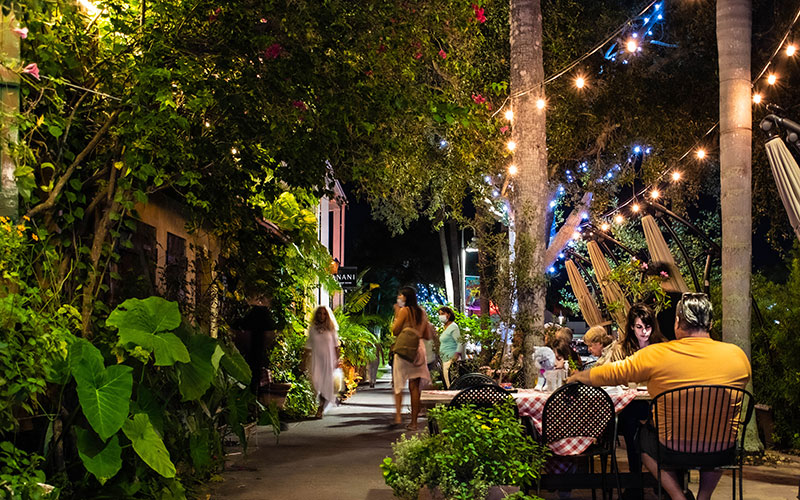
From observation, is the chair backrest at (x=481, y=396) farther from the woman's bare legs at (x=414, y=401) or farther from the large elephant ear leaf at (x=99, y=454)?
the woman's bare legs at (x=414, y=401)

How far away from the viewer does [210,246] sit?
14.9 metres

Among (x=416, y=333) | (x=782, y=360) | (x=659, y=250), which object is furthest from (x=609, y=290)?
(x=782, y=360)

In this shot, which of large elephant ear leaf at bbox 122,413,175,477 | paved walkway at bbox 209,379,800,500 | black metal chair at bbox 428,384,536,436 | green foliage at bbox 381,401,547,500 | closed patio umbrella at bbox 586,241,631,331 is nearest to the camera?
green foliage at bbox 381,401,547,500

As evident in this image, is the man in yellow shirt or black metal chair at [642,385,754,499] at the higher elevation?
the man in yellow shirt

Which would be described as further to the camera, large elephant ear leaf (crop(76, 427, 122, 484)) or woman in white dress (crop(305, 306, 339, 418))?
woman in white dress (crop(305, 306, 339, 418))

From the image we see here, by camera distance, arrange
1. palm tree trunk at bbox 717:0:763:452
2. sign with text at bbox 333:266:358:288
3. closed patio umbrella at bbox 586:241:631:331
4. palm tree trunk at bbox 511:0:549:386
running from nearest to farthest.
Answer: palm tree trunk at bbox 717:0:763:452
palm tree trunk at bbox 511:0:549:386
closed patio umbrella at bbox 586:241:631:331
sign with text at bbox 333:266:358:288

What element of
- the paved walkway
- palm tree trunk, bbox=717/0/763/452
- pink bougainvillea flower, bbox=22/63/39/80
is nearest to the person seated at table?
the paved walkway

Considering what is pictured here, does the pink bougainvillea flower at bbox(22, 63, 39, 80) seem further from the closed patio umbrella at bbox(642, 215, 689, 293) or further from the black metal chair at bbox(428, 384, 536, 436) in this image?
the closed patio umbrella at bbox(642, 215, 689, 293)

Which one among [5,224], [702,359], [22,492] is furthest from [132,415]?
[702,359]

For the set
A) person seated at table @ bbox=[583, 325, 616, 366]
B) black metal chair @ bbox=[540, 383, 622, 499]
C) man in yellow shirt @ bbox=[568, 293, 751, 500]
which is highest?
person seated at table @ bbox=[583, 325, 616, 366]

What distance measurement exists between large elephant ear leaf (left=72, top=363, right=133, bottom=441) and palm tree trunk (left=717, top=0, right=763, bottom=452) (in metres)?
7.26

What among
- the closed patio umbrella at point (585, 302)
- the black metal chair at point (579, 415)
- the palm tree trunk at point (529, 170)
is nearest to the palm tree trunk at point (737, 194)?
the palm tree trunk at point (529, 170)

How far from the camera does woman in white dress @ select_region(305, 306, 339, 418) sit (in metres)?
15.3

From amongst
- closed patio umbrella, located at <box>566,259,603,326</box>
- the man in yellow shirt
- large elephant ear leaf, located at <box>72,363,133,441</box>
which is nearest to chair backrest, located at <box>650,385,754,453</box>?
the man in yellow shirt
